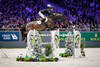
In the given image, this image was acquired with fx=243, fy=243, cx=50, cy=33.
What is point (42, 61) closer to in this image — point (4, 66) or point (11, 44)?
point (4, 66)

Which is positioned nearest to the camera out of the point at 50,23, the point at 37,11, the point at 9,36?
the point at 50,23

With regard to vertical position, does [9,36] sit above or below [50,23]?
below

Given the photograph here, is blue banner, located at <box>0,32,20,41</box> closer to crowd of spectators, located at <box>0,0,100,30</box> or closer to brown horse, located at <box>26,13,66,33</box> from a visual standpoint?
brown horse, located at <box>26,13,66,33</box>

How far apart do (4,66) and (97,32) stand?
14.5 meters

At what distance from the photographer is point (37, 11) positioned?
26828 millimetres

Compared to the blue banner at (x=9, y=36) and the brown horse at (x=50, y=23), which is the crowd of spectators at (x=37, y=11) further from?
the brown horse at (x=50, y=23)

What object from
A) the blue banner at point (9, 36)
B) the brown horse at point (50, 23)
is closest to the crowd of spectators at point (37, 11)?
the blue banner at point (9, 36)

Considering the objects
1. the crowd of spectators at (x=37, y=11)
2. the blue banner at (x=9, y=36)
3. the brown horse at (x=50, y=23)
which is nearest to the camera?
the brown horse at (x=50, y=23)

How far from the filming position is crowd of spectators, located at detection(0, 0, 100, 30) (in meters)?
25.1

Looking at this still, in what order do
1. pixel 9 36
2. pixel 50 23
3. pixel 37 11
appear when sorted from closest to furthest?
1. pixel 50 23
2. pixel 9 36
3. pixel 37 11

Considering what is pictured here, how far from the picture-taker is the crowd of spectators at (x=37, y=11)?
989 inches

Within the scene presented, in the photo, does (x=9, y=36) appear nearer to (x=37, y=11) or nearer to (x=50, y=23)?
(x=50, y=23)

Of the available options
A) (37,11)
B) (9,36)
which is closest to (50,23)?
(9,36)

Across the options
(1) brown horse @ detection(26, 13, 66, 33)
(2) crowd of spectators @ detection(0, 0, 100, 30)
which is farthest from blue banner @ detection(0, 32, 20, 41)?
(2) crowd of spectators @ detection(0, 0, 100, 30)
